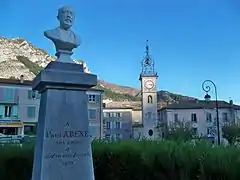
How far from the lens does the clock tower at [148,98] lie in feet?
214

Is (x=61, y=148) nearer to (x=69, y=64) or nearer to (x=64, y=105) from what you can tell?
(x=64, y=105)

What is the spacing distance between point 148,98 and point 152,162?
6174 cm

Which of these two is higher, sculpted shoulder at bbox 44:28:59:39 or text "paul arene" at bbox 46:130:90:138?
sculpted shoulder at bbox 44:28:59:39

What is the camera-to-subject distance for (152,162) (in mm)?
5121

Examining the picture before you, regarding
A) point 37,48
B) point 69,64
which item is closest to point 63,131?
point 69,64

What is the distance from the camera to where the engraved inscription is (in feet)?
17.0

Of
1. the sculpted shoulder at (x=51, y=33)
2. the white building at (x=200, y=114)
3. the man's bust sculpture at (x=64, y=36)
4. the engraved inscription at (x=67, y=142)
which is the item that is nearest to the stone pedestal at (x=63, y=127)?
the engraved inscription at (x=67, y=142)

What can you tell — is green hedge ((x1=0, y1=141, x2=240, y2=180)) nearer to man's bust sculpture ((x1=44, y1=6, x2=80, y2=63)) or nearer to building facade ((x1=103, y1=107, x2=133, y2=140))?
man's bust sculpture ((x1=44, y1=6, x2=80, y2=63))

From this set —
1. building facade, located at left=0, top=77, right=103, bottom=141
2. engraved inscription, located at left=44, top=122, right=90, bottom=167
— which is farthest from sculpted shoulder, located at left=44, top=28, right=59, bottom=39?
building facade, located at left=0, top=77, right=103, bottom=141

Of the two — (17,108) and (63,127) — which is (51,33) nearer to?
(63,127)

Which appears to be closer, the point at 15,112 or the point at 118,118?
the point at 15,112

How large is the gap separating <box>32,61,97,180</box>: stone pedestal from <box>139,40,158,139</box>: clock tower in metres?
59.7

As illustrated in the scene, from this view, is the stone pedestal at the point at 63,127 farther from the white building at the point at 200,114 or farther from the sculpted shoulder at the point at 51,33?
the white building at the point at 200,114

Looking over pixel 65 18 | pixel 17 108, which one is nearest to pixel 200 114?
pixel 17 108
